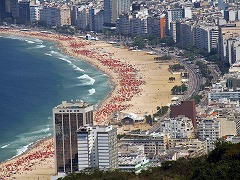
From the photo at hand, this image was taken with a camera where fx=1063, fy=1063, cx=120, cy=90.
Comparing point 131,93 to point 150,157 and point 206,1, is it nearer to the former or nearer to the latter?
point 150,157

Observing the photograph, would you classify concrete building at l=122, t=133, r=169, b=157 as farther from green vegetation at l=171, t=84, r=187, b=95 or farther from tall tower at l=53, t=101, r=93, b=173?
green vegetation at l=171, t=84, r=187, b=95

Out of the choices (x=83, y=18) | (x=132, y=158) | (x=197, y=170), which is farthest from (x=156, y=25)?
(x=197, y=170)

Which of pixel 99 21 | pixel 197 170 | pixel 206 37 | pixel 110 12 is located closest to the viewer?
pixel 197 170

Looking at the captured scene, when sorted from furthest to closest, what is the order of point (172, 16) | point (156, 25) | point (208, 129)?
1. point (172, 16)
2. point (156, 25)
3. point (208, 129)

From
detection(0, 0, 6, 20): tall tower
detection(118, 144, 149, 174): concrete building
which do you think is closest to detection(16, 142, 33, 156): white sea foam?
detection(118, 144, 149, 174): concrete building

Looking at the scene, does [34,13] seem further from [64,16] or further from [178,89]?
[178,89]

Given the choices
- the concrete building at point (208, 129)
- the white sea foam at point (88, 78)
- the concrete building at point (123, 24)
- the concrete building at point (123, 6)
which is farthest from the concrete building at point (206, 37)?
the concrete building at point (208, 129)
